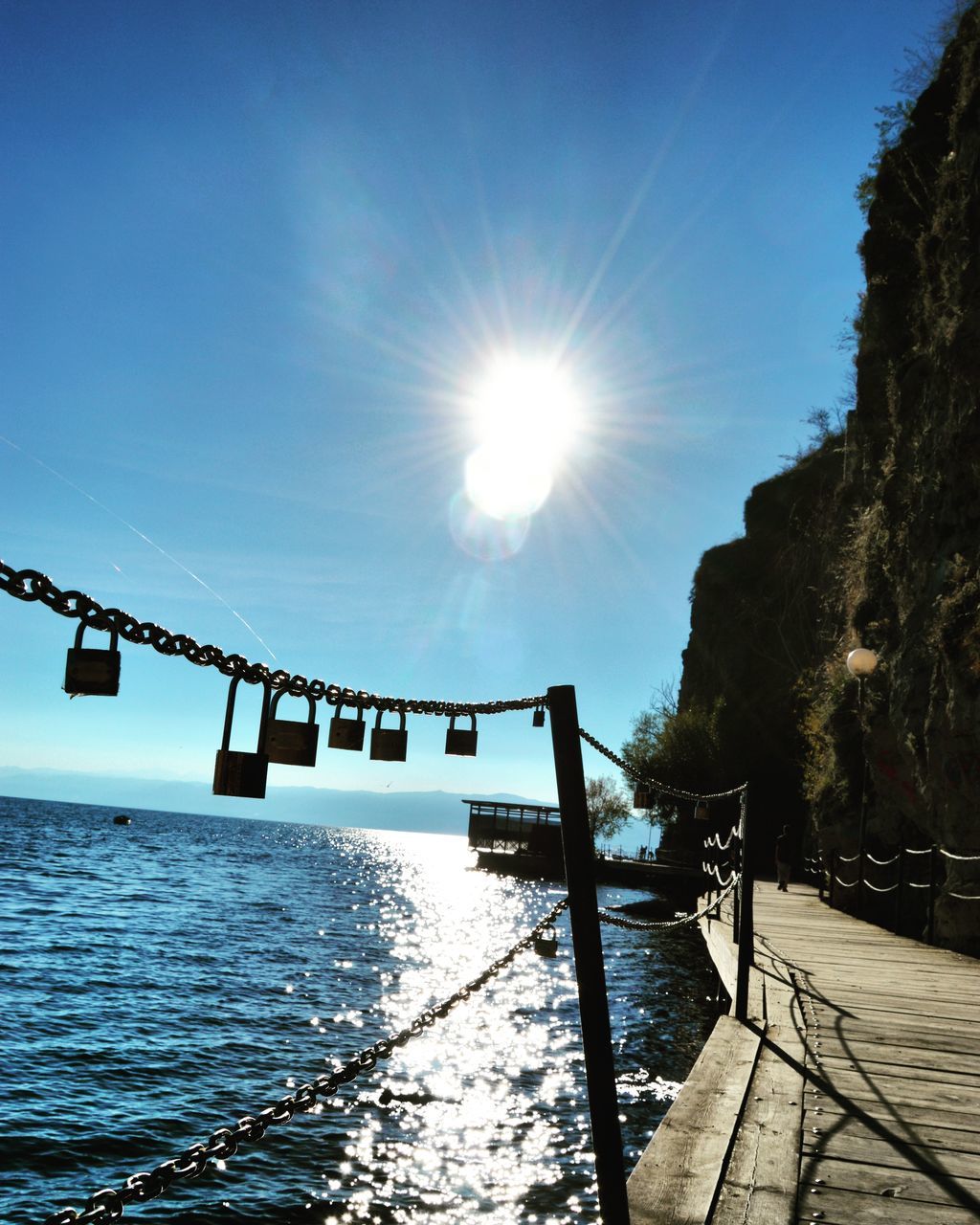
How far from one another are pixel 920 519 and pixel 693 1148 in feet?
48.9

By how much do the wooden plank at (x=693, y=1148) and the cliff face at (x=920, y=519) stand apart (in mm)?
3231

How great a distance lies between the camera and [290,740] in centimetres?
295

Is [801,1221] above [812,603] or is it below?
below

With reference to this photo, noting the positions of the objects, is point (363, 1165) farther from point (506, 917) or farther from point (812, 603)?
point (812, 603)

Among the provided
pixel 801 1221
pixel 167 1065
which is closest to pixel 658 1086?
pixel 167 1065

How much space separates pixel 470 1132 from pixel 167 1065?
561cm

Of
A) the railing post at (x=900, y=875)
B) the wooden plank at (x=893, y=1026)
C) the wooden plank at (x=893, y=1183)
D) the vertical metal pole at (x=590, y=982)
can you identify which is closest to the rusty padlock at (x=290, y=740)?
the vertical metal pole at (x=590, y=982)

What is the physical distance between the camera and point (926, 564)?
1564 cm

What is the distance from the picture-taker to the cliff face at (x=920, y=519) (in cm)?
1341

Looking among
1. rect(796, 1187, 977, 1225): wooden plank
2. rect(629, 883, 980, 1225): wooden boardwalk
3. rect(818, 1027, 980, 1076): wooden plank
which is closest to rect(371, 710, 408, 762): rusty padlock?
rect(629, 883, 980, 1225): wooden boardwalk

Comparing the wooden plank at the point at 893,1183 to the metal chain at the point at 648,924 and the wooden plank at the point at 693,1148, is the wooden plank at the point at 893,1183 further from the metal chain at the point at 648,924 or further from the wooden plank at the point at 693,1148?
the metal chain at the point at 648,924

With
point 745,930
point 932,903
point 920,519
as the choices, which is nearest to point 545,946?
point 745,930

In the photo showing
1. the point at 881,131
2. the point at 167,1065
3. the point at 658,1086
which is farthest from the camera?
the point at 881,131

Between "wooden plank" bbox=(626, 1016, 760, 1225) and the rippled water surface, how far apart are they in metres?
4.31
